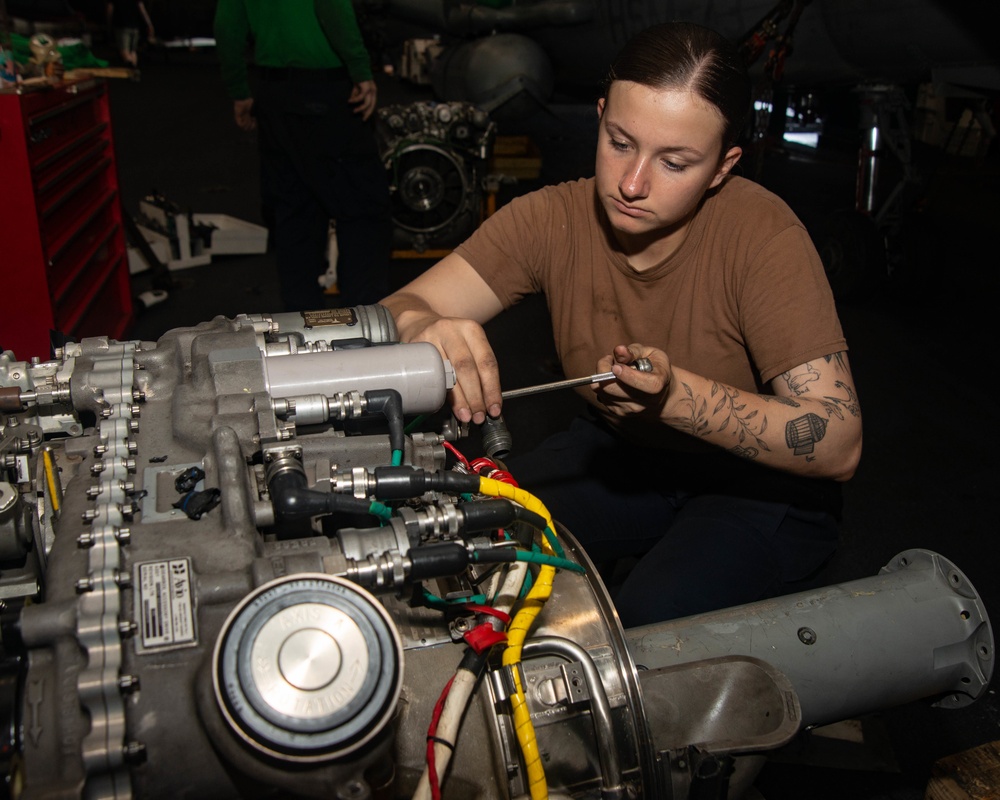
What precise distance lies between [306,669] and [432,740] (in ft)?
0.63

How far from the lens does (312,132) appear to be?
340cm

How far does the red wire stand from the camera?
0.80 meters

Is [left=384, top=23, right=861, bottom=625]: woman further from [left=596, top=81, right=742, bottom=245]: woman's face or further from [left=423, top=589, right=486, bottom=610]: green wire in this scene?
[left=423, top=589, right=486, bottom=610]: green wire

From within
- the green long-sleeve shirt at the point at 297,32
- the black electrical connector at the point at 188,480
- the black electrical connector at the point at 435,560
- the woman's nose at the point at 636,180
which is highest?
the green long-sleeve shirt at the point at 297,32

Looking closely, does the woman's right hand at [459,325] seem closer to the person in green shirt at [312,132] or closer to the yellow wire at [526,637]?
the yellow wire at [526,637]

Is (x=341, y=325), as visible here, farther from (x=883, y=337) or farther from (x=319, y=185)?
(x=883, y=337)

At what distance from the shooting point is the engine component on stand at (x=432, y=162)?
4336 mm

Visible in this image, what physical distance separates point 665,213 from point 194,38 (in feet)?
42.0

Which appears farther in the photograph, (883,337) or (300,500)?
(883,337)

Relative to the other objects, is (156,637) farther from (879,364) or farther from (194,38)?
(194,38)

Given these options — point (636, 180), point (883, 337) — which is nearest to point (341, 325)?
point (636, 180)

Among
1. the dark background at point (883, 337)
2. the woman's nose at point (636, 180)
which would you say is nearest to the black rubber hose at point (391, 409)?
the woman's nose at point (636, 180)

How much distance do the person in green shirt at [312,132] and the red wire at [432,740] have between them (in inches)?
116

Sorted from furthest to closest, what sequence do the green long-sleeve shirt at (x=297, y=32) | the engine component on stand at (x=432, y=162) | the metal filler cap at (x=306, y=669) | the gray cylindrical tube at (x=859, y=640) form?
1. the engine component on stand at (x=432, y=162)
2. the green long-sleeve shirt at (x=297, y=32)
3. the gray cylindrical tube at (x=859, y=640)
4. the metal filler cap at (x=306, y=669)
